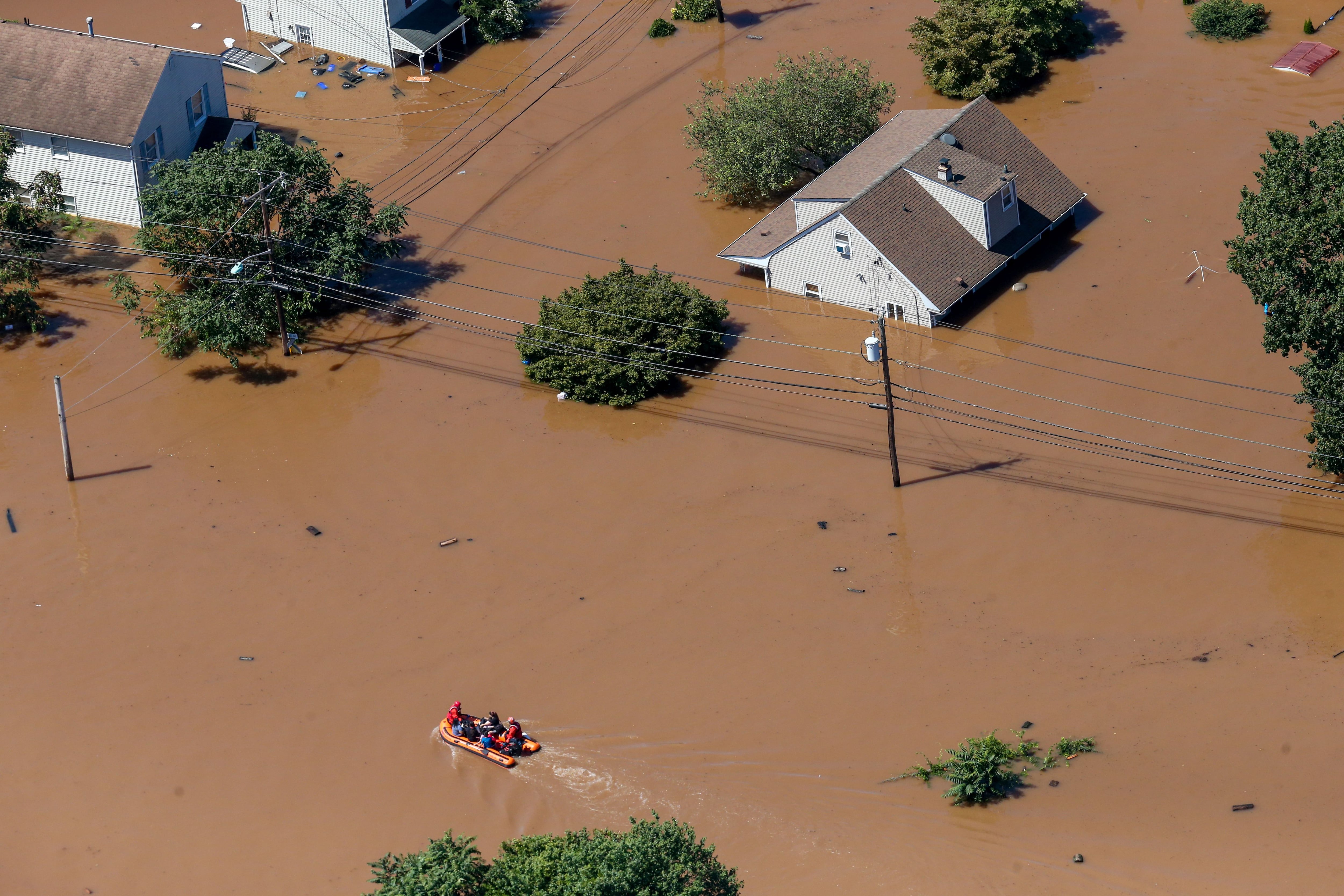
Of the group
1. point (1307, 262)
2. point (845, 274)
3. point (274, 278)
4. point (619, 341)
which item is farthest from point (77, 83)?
point (1307, 262)

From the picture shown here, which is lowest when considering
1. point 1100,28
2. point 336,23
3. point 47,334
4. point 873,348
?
point 47,334

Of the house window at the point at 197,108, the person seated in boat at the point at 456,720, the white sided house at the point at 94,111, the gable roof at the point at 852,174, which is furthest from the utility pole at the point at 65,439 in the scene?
the gable roof at the point at 852,174

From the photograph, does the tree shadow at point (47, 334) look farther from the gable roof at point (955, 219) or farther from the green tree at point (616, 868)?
the green tree at point (616, 868)

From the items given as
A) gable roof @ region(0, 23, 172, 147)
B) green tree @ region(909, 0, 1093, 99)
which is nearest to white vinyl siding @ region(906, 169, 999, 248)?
green tree @ region(909, 0, 1093, 99)

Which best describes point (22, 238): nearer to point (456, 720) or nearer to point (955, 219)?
point (456, 720)

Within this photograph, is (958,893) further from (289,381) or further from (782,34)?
(782,34)

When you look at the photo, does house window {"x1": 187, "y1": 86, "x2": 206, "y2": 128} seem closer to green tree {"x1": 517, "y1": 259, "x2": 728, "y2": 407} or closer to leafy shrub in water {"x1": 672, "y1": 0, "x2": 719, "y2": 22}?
green tree {"x1": 517, "y1": 259, "x2": 728, "y2": 407}

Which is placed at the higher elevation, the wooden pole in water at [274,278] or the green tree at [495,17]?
the green tree at [495,17]
